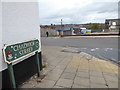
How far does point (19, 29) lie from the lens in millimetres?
2865

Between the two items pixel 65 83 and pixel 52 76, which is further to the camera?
pixel 52 76

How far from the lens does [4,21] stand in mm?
2357

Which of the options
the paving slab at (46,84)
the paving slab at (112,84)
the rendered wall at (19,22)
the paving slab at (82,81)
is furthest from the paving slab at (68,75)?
the rendered wall at (19,22)

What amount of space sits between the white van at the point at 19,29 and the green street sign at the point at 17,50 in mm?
183

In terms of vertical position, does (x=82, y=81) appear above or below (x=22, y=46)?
below

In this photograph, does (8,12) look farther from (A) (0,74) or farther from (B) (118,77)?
(B) (118,77)

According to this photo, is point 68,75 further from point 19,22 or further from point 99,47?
point 99,47

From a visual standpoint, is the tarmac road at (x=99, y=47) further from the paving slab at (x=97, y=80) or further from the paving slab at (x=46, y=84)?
the paving slab at (x=46, y=84)

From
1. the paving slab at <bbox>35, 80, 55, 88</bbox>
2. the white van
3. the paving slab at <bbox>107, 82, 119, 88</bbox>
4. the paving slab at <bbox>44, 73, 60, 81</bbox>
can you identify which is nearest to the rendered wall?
the white van

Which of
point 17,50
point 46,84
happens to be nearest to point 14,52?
point 17,50

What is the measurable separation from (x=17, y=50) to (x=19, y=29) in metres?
0.66

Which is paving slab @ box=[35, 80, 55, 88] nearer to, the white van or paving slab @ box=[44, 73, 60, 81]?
paving slab @ box=[44, 73, 60, 81]

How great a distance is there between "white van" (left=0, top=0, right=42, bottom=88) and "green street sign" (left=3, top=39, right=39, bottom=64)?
0.18 m

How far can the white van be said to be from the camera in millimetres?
2377
